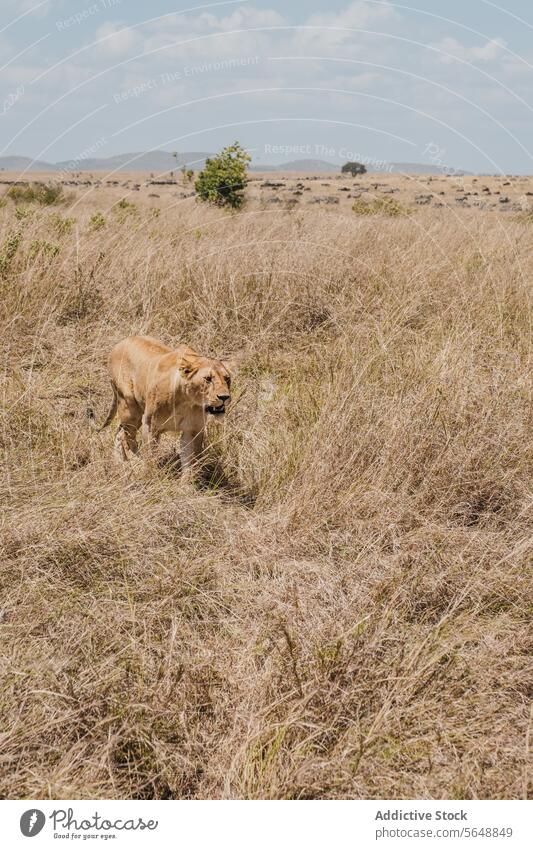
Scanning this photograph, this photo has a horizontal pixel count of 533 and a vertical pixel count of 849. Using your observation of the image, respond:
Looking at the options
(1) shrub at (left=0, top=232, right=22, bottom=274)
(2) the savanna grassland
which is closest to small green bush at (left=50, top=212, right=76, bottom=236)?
(1) shrub at (left=0, top=232, right=22, bottom=274)

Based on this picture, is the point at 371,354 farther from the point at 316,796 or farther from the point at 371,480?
Result: the point at 316,796

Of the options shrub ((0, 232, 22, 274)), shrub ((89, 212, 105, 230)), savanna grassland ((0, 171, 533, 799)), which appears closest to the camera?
savanna grassland ((0, 171, 533, 799))

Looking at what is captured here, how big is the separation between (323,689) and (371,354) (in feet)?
11.4

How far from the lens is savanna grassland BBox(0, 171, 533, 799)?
2.73 m

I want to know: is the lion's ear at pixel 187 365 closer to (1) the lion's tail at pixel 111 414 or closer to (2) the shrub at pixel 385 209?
(1) the lion's tail at pixel 111 414

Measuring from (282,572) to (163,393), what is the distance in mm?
1627

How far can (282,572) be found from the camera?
399 cm

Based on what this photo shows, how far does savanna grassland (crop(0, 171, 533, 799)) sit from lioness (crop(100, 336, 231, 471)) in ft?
0.65

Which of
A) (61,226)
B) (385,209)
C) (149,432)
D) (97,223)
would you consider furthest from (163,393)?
(385,209)

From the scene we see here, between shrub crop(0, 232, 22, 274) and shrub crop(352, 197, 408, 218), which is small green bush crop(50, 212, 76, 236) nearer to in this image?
shrub crop(0, 232, 22, 274)

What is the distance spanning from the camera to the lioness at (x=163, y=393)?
4.77 m

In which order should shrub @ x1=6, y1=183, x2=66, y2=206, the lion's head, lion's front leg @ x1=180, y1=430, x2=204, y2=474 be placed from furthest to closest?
shrub @ x1=6, y1=183, x2=66, y2=206 → lion's front leg @ x1=180, y1=430, x2=204, y2=474 → the lion's head

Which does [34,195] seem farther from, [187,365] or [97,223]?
[187,365]
